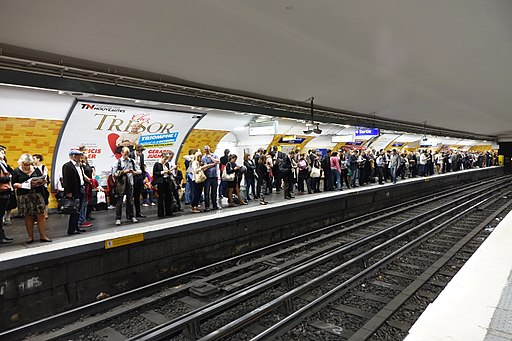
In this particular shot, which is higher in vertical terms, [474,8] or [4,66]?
[474,8]

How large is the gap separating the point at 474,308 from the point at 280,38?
193 inches

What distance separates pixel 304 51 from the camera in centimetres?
668

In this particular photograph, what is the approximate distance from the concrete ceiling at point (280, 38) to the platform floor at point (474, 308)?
3.88 m

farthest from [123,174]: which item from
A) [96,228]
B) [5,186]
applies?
[5,186]

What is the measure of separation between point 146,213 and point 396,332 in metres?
6.79

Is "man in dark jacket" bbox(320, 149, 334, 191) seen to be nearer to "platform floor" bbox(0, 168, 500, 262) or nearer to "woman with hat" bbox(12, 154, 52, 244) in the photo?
"platform floor" bbox(0, 168, 500, 262)

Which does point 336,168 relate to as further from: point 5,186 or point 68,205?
point 5,186

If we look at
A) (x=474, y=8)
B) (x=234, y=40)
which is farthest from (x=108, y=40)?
(x=474, y=8)

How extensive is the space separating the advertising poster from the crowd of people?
46cm

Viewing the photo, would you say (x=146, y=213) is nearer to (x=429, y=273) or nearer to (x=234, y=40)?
(x=234, y=40)

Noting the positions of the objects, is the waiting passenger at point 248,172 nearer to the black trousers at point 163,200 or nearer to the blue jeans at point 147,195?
the black trousers at point 163,200

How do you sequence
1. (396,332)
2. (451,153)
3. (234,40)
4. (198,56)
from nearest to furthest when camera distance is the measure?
(396,332)
(234,40)
(198,56)
(451,153)

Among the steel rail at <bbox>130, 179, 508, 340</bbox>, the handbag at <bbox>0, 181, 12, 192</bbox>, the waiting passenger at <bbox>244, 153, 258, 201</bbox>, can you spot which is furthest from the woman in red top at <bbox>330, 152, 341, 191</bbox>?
the handbag at <bbox>0, 181, 12, 192</bbox>

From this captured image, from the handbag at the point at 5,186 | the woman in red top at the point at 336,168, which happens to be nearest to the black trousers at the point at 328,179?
the woman in red top at the point at 336,168
